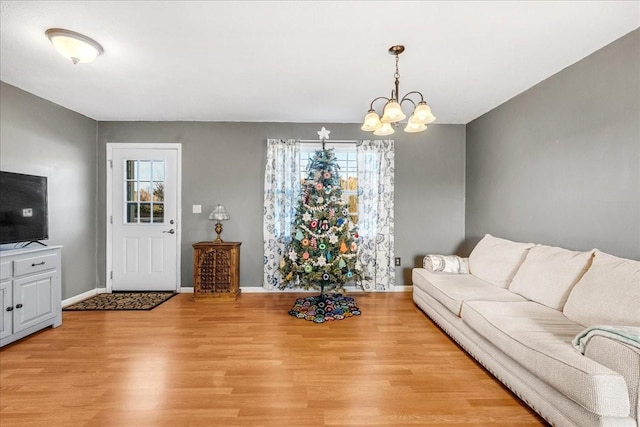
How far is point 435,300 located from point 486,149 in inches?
89.9

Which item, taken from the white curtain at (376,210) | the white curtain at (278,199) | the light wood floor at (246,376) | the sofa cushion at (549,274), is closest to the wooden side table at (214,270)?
the white curtain at (278,199)

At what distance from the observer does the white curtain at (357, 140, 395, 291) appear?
15.1 ft

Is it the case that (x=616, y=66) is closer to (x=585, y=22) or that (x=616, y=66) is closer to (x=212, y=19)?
(x=585, y=22)

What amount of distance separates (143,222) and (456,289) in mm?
4325

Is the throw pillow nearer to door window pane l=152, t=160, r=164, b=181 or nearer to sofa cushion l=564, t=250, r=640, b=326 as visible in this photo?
sofa cushion l=564, t=250, r=640, b=326

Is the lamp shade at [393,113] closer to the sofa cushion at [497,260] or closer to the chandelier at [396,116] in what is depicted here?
the chandelier at [396,116]

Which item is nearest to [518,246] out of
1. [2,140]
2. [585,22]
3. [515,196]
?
[515,196]

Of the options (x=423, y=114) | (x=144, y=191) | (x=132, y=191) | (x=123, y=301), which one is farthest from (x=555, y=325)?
(x=132, y=191)

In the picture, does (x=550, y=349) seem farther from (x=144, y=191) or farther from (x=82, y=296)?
(x=82, y=296)

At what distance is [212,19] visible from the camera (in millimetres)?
2143

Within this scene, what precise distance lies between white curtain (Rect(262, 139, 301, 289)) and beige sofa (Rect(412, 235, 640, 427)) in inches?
86.9

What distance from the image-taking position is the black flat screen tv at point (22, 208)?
2.88m

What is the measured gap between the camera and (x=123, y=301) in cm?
409

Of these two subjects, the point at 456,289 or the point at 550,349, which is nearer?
the point at 550,349
